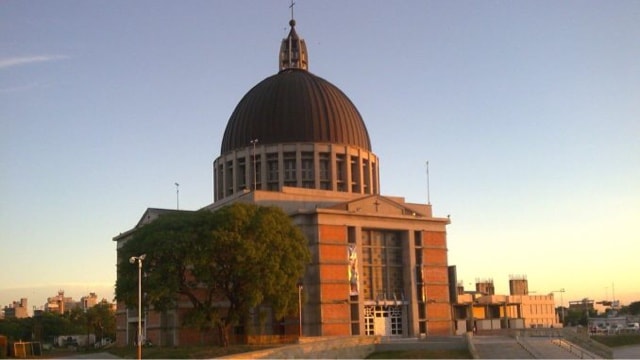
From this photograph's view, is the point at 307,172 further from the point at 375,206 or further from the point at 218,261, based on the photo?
the point at 218,261

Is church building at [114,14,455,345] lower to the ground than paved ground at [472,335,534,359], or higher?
higher

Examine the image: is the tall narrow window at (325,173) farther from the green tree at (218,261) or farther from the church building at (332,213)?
the green tree at (218,261)

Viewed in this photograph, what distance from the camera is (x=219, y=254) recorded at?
6281cm

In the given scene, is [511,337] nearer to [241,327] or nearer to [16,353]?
[241,327]

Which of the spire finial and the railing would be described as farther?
the spire finial

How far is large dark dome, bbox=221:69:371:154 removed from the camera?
292 feet

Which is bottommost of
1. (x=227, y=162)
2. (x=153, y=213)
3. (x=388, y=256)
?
(x=388, y=256)

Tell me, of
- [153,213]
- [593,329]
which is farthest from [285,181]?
[593,329]

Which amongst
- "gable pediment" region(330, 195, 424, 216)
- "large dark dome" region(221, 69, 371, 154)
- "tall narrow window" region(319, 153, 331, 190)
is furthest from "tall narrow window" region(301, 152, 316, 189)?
"gable pediment" region(330, 195, 424, 216)

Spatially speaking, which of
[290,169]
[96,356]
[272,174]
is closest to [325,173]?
[290,169]

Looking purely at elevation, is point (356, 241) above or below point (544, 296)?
above

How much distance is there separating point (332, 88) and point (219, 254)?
3761cm

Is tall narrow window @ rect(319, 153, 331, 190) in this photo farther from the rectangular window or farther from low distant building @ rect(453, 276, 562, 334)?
low distant building @ rect(453, 276, 562, 334)

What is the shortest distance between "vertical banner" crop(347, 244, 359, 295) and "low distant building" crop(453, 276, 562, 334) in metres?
28.5
